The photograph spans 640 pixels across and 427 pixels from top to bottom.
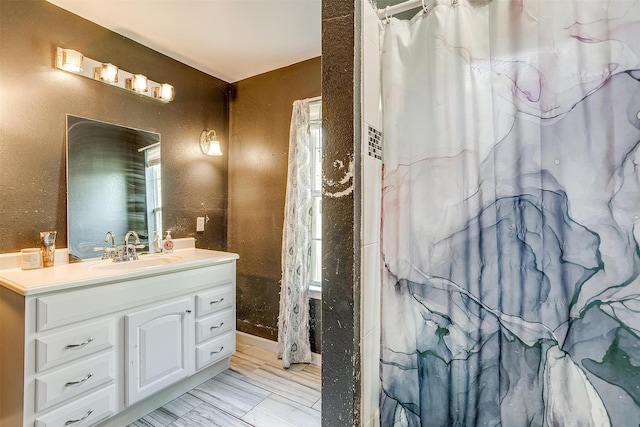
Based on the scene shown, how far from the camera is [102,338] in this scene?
1391 millimetres

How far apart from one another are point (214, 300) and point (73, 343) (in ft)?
2.46

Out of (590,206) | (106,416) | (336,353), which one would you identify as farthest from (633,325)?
(106,416)

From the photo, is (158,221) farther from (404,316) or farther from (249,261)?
(404,316)

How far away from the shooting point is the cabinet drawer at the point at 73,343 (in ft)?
3.96

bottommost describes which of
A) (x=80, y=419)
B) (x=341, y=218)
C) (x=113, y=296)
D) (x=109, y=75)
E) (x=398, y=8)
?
(x=80, y=419)

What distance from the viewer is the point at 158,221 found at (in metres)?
2.16

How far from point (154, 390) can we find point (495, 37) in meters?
2.19

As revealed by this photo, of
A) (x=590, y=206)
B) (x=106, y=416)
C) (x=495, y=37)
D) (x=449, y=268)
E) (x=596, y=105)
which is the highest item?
(x=495, y=37)

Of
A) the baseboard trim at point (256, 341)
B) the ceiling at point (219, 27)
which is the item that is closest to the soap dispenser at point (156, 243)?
the baseboard trim at point (256, 341)

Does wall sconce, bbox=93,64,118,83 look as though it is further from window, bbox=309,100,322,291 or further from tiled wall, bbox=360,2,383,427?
tiled wall, bbox=360,2,383,427

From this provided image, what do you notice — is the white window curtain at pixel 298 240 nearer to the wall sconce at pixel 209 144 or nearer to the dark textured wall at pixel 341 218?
the wall sconce at pixel 209 144

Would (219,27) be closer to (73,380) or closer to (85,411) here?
(73,380)

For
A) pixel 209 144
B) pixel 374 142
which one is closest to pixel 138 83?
pixel 209 144

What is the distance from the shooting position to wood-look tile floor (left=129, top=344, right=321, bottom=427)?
159cm
